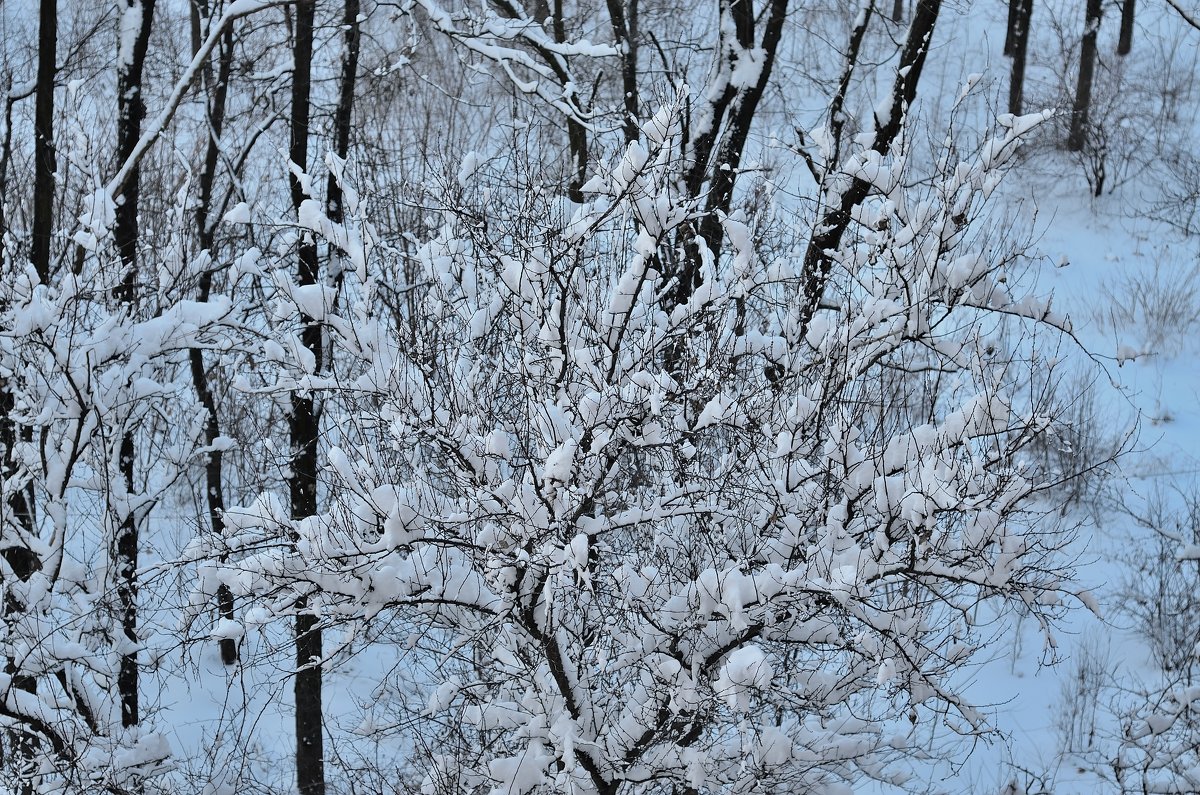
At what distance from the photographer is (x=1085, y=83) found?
653 inches

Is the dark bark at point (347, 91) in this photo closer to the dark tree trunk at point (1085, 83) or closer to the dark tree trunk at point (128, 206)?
the dark tree trunk at point (128, 206)

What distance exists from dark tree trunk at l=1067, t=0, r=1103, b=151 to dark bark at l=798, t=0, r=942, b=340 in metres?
8.77

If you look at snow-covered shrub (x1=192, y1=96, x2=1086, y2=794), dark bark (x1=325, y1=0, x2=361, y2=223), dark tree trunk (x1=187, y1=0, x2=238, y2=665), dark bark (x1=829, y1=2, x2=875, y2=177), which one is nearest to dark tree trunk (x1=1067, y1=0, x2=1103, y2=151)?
dark bark (x1=829, y1=2, x2=875, y2=177)

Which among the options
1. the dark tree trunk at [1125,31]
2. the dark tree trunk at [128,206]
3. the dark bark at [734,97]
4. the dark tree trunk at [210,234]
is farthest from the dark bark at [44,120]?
the dark tree trunk at [1125,31]

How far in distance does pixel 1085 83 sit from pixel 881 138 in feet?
33.2

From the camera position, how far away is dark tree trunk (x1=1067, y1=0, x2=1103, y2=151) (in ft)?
53.2

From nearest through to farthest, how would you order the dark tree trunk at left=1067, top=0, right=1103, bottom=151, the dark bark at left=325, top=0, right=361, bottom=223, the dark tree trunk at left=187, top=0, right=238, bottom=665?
the dark bark at left=325, top=0, right=361, bottom=223
the dark tree trunk at left=187, top=0, right=238, bottom=665
the dark tree trunk at left=1067, top=0, right=1103, bottom=151

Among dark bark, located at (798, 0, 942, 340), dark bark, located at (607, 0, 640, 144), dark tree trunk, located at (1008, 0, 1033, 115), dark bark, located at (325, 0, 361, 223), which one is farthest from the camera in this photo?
dark tree trunk, located at (1008, 0, 1033, 115)

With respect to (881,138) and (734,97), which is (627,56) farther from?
(881,138)

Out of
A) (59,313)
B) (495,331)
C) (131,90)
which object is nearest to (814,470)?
(495,331)

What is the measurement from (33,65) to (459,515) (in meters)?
13.0

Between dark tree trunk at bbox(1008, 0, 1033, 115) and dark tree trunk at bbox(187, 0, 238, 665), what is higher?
dark tree trunk at bbox(1008, 0, 1033, 115)

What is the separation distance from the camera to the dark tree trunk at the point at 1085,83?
1620 centimetres

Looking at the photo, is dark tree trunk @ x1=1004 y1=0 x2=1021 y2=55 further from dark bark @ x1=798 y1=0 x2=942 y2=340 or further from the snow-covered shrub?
the snow-covered shrub
